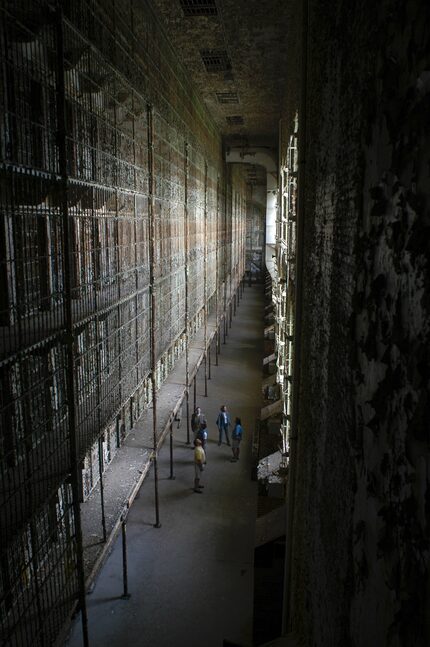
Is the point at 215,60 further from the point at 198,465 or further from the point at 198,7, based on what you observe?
the point at 198,465

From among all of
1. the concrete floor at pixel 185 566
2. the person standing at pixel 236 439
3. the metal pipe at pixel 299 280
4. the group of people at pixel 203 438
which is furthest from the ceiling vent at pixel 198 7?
the concrete floor at pixel 185 566

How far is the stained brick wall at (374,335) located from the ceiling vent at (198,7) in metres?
5.91

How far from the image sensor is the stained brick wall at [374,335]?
1.05 meters

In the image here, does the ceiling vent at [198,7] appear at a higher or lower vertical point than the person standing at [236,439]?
higher

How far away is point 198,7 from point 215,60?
2.74m

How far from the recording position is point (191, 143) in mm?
11922

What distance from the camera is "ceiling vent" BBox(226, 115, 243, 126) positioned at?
1600 cm

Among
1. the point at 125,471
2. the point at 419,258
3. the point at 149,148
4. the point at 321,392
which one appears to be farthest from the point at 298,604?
the point at 149,148

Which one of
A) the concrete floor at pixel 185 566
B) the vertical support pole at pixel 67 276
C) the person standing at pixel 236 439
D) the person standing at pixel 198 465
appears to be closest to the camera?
the vertical support pole at pixel 67 276

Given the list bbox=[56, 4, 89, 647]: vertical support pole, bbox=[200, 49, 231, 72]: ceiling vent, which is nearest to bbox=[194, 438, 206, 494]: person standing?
bbox=[56, 4, 89, 647]: vertical support pole

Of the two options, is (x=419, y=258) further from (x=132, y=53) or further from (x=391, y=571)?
(x=132, y=53)

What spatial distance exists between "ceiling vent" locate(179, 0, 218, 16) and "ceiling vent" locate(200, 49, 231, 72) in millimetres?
1910

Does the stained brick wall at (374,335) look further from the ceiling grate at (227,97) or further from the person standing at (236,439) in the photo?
the ceiling grate at (227,97)

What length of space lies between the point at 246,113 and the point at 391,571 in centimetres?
1578
